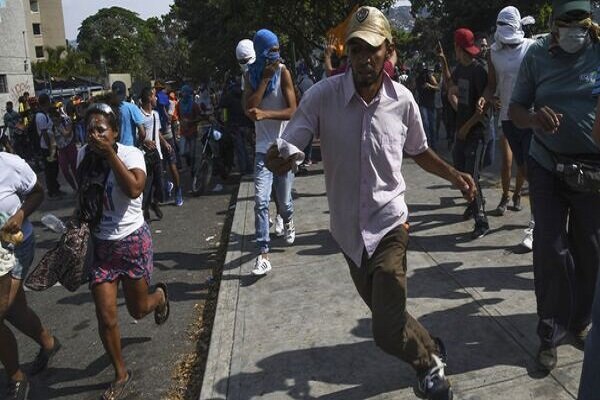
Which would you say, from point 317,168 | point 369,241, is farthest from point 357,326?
point 317,168

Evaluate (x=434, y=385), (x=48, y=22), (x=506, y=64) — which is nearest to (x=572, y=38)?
(x=434, y=385)

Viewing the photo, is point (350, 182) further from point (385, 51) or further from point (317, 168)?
point (317, 168)

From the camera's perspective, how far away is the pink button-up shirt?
9.29 feet

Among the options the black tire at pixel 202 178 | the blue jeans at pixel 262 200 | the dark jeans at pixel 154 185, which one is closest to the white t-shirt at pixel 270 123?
the blue jeans at pixel 262 200

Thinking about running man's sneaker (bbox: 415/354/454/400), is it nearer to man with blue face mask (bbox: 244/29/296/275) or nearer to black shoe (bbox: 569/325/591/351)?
black shoe (bbox: 569/325/591/351)

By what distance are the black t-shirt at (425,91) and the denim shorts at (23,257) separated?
356 inches

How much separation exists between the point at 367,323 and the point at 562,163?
1633 mm

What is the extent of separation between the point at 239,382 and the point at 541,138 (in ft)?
7.41

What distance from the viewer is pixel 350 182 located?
2891 millimetres

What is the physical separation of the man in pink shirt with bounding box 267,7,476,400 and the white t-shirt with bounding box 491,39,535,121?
9.29 ft

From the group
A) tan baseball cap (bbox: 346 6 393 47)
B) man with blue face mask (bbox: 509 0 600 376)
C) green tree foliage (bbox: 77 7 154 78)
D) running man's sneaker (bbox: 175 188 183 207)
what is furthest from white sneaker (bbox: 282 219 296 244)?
green tree foliage (bbox: 77 7 154 78)

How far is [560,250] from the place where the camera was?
3283 millimetres

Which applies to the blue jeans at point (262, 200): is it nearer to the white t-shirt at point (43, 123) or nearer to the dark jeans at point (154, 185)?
the dark jeans at point (154, 185)

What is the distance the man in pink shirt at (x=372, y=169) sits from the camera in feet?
9.20
